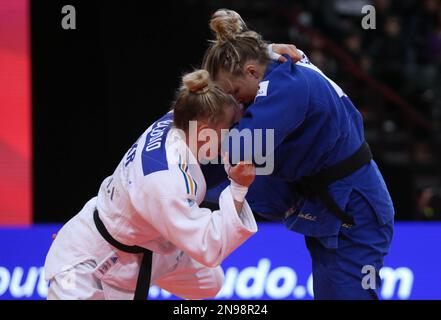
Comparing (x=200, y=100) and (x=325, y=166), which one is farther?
(x=325, y=166)

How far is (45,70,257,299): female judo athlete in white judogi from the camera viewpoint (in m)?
3.39

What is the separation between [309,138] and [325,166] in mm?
182

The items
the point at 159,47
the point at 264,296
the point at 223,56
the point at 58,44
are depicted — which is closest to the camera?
the point at 223,56

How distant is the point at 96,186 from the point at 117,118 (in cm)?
69

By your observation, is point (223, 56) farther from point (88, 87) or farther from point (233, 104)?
point (88, 87)

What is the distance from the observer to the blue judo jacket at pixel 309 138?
3.55 meters

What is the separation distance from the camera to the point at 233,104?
3.62 m

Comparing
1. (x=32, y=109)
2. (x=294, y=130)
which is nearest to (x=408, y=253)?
(x=294, y=130)

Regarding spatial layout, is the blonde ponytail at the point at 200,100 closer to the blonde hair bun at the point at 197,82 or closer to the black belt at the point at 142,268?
the blonde hair bun at the point at 197,82

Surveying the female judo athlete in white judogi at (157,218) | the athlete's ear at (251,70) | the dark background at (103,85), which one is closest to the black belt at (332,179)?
the female judo athlete in white judogi at (157,218)

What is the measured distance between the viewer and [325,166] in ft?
12.4
